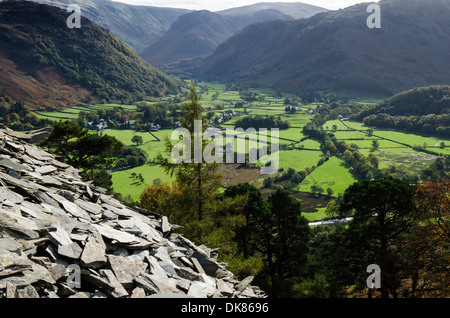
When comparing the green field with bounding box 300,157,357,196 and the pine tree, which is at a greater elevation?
the pine tree

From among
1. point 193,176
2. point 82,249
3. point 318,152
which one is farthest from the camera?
point 318,152

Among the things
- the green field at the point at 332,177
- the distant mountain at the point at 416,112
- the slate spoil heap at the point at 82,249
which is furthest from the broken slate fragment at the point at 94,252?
the distant mountain at the point at 416,112

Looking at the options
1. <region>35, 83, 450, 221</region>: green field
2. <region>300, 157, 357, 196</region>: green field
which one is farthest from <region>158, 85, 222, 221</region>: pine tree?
<region>300, 157, 357, 196</region>: green field

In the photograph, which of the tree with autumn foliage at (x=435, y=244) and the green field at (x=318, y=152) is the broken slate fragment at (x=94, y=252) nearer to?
the tree with autumn foliage at (x=435, y=244)

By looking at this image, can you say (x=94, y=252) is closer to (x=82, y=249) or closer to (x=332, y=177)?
(x=82, y=249)

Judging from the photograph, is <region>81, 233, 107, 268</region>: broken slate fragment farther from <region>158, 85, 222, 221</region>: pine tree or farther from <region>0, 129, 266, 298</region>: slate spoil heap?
<region>158, 85, 222, 221</region>: pine tree

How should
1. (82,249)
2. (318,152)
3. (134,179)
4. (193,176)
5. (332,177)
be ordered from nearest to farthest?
(82,249) < (193,176) < (134,179) < (332,177) < (318,152)

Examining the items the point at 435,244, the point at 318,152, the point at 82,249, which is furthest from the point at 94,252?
the point at 318,152
